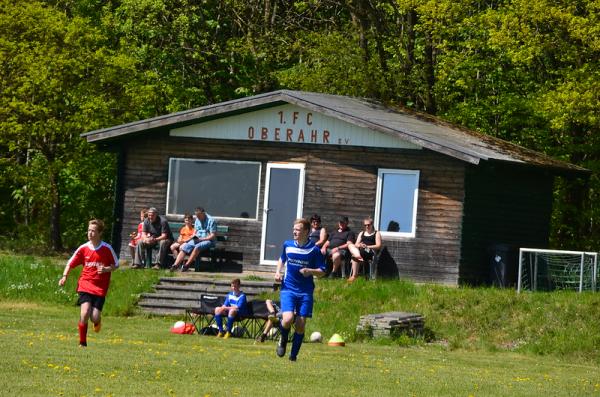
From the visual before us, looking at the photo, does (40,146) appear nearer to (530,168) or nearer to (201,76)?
(201,76)

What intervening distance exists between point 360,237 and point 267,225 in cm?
290

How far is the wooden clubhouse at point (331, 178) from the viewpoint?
29703 millimetres

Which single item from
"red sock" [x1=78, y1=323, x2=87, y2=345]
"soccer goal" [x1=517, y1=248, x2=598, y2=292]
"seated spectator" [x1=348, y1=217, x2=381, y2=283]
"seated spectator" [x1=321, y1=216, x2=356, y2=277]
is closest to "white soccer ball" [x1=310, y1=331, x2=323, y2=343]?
"seated spectator" [x1=348, y1=217, x2=381, y2=283]

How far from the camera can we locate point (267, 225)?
102ft

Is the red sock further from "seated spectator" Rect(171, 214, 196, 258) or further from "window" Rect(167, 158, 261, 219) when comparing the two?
"window" Rect(167, 158, 261, 219)

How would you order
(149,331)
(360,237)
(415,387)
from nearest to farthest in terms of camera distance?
1. (415,387)
2. (149,331)
3. (360,237)

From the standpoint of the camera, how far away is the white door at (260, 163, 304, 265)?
31.0 m

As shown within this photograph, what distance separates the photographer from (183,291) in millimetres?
28422

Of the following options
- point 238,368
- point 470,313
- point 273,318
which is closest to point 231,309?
point 273,318

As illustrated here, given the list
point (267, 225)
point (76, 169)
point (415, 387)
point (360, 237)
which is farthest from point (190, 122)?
point (415, 387)

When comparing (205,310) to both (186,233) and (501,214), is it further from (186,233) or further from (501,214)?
(501,214)

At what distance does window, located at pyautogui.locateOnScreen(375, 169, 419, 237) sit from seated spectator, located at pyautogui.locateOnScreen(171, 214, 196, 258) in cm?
418

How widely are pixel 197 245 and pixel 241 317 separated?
6043 mm

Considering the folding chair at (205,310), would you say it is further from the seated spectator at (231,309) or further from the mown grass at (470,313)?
Result: the mown grass at (470,313)
